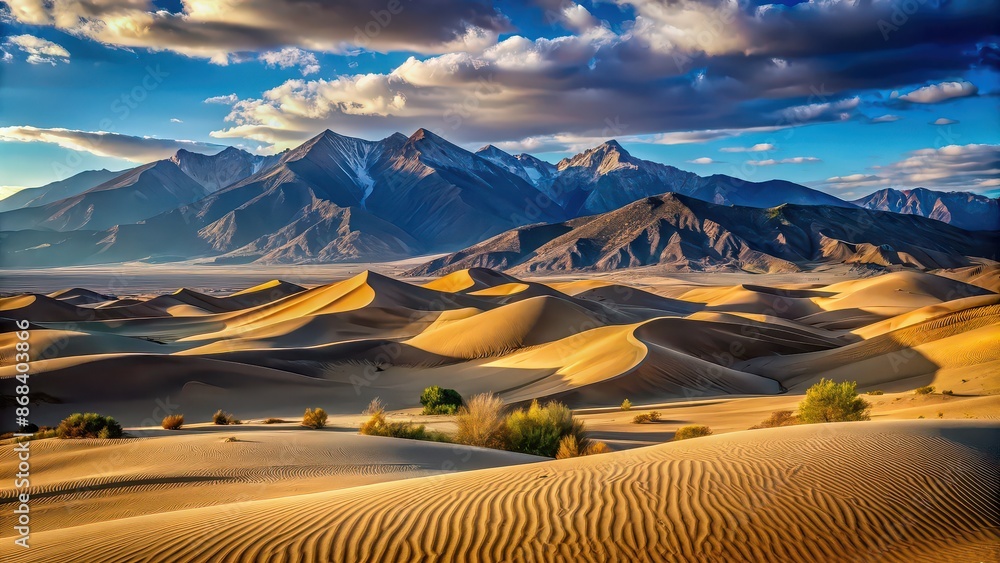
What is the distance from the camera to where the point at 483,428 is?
1529 cm

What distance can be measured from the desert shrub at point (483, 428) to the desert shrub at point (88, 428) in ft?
24.6

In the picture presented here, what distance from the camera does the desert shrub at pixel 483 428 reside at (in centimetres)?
1520

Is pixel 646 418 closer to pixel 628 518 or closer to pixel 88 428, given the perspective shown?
pixel 628 518

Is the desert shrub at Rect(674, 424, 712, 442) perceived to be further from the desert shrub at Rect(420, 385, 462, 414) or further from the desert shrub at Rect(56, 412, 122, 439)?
the desert shrub at Rect(56, 412, 122, 439)

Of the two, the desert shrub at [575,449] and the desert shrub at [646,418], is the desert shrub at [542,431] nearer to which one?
the desert shrub at [575,449]

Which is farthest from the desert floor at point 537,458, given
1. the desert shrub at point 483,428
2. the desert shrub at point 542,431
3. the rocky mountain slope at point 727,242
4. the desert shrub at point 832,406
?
the rocky mountain slope at point 727,242

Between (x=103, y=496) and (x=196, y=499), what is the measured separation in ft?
4.64

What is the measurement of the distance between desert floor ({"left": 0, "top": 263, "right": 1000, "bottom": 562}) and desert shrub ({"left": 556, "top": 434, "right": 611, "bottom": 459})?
61cm

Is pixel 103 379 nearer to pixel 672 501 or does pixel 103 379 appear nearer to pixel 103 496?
pixel 103 496

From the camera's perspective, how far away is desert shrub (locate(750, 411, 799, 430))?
16031mm

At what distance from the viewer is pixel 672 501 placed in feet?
22.3

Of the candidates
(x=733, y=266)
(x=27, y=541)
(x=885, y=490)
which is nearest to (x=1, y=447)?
(x=27, y=541)

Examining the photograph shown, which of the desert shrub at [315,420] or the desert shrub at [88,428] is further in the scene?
the desert shrub at [315,420]

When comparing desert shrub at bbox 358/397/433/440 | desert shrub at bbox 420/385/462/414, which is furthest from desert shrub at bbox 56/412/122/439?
desert shrub at bbox 420/385/462/414
